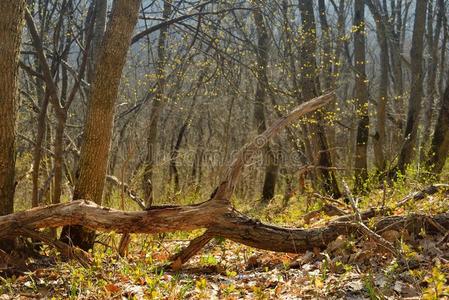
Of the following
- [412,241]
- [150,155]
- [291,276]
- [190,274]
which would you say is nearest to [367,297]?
[291,276]

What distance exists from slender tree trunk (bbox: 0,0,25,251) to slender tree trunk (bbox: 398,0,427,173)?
6.52 m

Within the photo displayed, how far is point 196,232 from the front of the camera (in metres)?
6.78

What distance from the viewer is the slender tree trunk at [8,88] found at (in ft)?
13.6

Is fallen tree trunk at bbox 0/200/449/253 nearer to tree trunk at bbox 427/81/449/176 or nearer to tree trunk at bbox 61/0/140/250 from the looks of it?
tree trunk at bbox 61/0/140/250

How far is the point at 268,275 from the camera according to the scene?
12.8ft

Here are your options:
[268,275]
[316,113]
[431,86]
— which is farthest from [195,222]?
[431,86]

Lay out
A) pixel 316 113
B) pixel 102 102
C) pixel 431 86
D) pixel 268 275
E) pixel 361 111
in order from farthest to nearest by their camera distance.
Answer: pixel 431 86
pixel 361 111
pixel 316 113
pixel 102 102
pixel 268 275

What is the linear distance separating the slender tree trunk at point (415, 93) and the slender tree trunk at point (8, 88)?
6.52 meters

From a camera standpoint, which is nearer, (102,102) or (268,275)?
(268,275)

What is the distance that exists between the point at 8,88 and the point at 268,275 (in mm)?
2708

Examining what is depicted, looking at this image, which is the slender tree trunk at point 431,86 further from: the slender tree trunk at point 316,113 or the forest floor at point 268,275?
the forest floor at point 268,275

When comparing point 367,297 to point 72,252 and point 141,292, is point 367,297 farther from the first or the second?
point 72,252

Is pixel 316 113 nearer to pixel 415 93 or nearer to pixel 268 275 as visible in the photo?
pixel 415 93

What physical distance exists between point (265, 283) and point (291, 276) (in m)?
0.24
